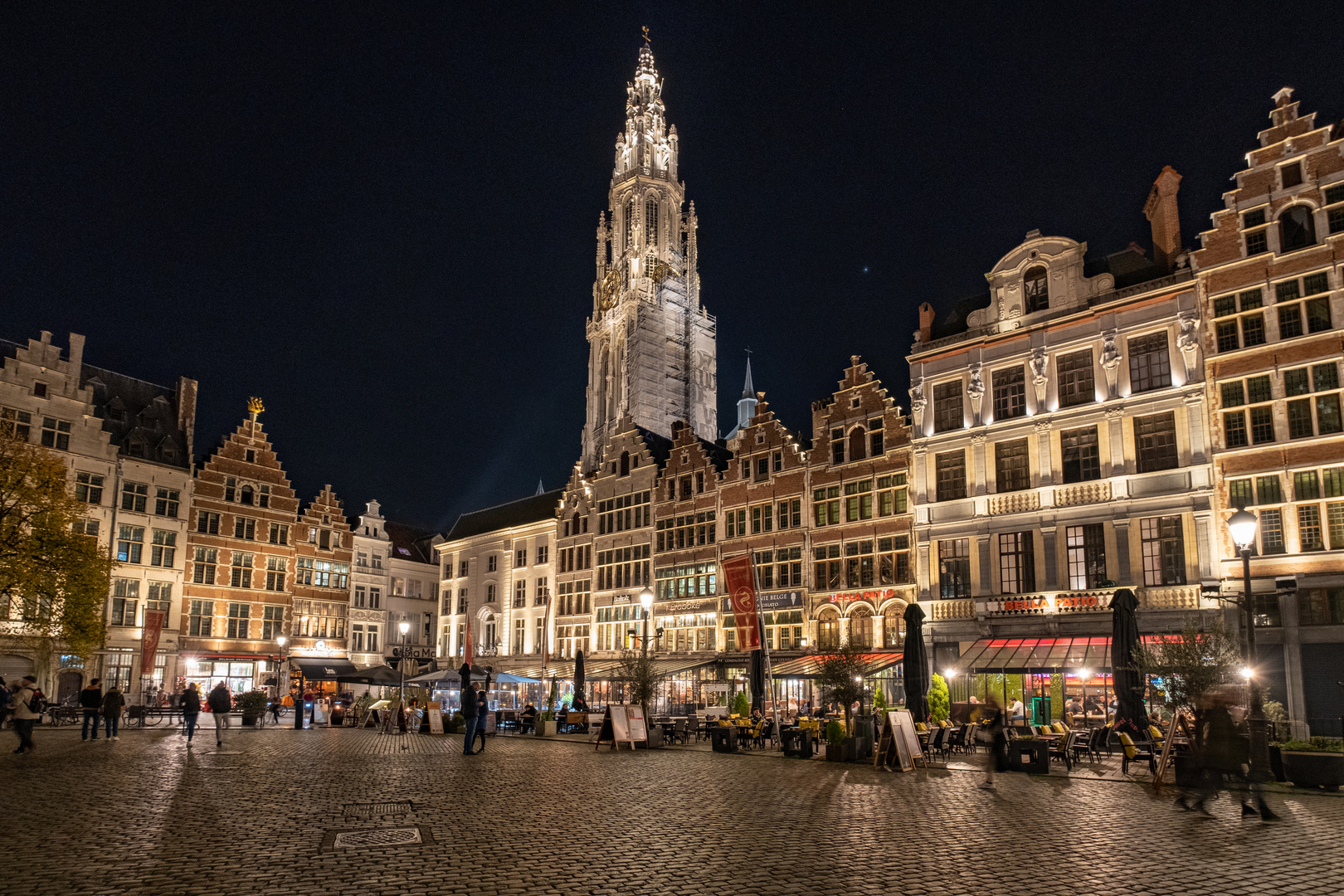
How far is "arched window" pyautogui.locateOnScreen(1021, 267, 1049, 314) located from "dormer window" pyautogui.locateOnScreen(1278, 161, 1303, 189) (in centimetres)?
785

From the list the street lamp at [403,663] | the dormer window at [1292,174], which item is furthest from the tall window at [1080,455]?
the street lamp at [403,663]

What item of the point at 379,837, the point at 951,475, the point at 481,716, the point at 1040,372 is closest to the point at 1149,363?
the point at 1040,372

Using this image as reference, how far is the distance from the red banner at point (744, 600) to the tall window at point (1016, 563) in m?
10.1

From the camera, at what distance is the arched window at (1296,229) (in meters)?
30.6

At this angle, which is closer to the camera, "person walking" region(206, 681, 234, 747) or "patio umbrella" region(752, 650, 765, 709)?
"person walking" region(206, 681, 234, 747)

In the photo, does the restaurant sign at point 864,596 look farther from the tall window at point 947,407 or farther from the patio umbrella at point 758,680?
the patio umbrella at point 758,680

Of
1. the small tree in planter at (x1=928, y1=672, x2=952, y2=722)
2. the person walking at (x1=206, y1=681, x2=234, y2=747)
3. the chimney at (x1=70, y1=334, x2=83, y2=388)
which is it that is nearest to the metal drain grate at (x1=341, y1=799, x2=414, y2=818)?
the person walking at (x1=206, y1=681, x2=234, y2=747)

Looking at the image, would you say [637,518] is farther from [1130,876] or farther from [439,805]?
[1130,876]

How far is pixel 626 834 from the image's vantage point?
11102mm

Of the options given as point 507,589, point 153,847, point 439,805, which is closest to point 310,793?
point 439,805

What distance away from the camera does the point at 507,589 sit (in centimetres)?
6047

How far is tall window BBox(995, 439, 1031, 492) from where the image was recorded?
115 feet

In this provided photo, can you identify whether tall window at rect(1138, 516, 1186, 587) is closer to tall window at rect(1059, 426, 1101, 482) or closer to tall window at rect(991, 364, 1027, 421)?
tall window at rect(1059, 426, 1101, 482)

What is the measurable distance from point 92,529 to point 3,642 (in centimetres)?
691
